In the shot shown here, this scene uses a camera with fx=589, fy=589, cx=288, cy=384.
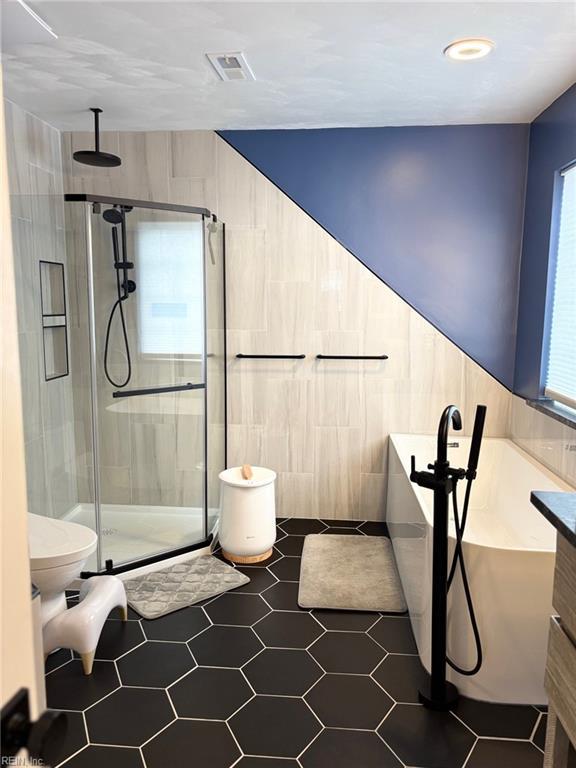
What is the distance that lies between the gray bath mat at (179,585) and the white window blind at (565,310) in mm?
1929

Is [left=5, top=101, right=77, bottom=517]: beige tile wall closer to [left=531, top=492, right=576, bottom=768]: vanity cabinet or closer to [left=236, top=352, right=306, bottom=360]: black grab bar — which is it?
[left=236, top=352, right=306, bottom=360]: black grab bar

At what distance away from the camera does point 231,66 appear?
2.61 metres

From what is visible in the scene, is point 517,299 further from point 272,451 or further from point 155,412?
point 155,412

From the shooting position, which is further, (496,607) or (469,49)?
(469,49)

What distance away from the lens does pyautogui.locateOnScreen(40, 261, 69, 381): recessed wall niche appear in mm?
3182

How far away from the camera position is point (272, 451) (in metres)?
3.90

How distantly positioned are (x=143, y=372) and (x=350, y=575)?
61.2 inches

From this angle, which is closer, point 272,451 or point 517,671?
point 517,671

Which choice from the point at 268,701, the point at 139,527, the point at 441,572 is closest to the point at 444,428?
the point at 441,572

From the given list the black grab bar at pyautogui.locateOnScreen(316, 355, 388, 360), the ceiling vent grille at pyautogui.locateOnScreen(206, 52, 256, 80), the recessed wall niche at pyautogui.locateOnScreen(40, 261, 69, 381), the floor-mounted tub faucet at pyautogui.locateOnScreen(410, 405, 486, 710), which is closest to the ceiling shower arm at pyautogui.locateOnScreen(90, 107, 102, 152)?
the recessed wall niche at pyautogui.locateOnScreen(40, 261, 69, 381)

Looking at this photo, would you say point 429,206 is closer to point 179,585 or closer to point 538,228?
point 538,228

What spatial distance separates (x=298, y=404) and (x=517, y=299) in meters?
1.50

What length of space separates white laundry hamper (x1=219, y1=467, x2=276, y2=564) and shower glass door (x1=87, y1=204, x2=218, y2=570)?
0.83 feet

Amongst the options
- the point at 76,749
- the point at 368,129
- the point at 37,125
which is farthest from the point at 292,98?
the point at 76,749
